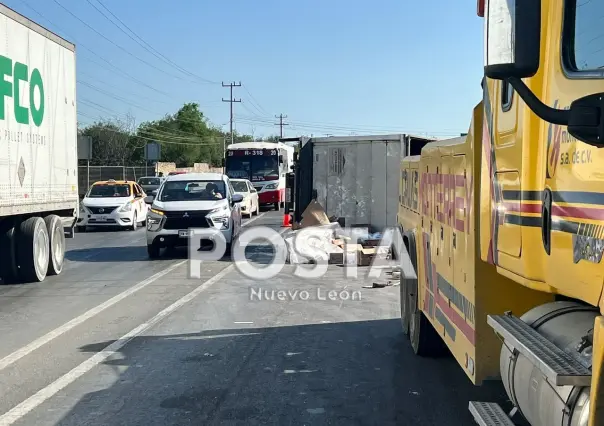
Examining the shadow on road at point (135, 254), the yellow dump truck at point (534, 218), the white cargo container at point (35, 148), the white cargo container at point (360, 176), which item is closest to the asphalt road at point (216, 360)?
the white cargo container at point (35, 148)

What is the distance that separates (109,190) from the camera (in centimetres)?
2644

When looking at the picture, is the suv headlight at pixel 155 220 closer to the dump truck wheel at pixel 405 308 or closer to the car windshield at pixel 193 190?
the car windshield at pixel 193 190

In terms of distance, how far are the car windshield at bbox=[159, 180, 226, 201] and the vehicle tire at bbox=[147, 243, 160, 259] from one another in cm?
131

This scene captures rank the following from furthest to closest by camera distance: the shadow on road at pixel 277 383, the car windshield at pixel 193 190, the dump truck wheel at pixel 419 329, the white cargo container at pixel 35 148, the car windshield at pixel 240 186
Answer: the car windshield at pixel 240 186 → the car windshield at pixel 193 190 → the white cargo container at pixel 35 148 → the dump truck wheel at pixel 419 329 → the shadow on road at pixel 277 383

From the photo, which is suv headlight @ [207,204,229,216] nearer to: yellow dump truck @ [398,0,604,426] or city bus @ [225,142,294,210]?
yellow dump truck @ [398,0,604,426]

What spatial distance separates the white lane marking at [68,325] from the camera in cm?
766

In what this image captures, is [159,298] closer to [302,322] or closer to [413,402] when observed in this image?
[302,322]

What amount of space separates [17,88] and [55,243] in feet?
11.3

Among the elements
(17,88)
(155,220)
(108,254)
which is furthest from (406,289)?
(108,254)
